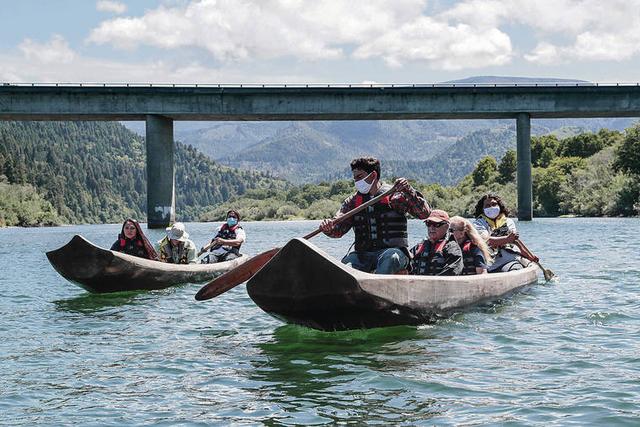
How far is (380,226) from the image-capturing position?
11.1m

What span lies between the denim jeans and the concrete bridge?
46390mm

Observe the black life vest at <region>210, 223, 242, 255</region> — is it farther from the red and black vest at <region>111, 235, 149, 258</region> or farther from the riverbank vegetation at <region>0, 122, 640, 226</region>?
the riverbank vegetation at <region>0, 122, 640, 226</region>

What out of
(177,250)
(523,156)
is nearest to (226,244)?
(177,250)

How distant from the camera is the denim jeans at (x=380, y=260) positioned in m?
10.7

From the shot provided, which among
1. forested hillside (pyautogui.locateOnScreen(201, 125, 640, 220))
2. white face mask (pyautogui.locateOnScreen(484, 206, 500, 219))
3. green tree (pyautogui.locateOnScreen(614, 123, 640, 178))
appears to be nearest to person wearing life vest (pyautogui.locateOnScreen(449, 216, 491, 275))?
white face mask (pyautogui.locateOnScreen(484, 206, 500, 219))

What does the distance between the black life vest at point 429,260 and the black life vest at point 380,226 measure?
38.9 inches

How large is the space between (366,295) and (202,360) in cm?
196

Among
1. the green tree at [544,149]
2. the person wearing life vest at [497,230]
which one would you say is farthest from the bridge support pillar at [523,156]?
the green tree at [544,149]

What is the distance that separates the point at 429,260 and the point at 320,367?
376 cm

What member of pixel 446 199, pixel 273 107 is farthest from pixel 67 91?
pixel 446 199

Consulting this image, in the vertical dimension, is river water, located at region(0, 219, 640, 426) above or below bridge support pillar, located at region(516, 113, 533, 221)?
below

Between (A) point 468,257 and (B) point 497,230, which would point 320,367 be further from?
(B) point 497,230

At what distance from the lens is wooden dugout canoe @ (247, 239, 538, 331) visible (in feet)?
30.6

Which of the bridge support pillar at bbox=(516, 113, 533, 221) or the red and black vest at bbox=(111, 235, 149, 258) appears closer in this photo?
the red and black vest at bbox=(111, 235, 149, 258)
